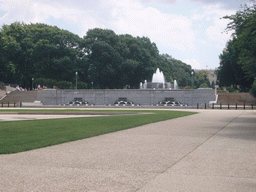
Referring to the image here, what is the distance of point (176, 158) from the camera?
6.55 m

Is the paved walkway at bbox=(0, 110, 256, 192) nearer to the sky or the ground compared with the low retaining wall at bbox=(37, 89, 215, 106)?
nearer to the ground

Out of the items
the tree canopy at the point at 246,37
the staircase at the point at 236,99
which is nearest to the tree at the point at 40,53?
the staircase at the point at 236,99

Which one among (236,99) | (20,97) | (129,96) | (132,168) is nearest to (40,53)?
(20,97)

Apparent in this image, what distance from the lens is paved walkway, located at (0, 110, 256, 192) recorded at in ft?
14.4

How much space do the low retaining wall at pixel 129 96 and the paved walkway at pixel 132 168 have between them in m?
37.5

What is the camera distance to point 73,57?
6806 centimetres

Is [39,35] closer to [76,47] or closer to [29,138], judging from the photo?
[76,47]

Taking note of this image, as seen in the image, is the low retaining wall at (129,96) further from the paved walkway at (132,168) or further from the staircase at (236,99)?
the paved walkway at (132,168)

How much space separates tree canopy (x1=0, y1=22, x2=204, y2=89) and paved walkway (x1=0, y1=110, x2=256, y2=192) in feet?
192

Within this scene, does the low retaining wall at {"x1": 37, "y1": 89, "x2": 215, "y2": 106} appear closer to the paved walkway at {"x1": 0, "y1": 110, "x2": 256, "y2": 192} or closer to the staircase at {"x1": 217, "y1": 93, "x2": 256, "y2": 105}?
the staircase at {"x1": 217, "y1": 93, "x2": 256, "y2": 105}

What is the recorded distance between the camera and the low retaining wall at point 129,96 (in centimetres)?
4547

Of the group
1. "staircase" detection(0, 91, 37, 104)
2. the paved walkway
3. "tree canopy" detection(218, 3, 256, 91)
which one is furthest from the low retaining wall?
the paved walkway

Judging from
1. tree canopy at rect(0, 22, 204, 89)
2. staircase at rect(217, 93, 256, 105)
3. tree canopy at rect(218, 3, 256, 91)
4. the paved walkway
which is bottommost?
the paved walkway

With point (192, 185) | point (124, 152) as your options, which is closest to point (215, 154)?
point (124, 152)
